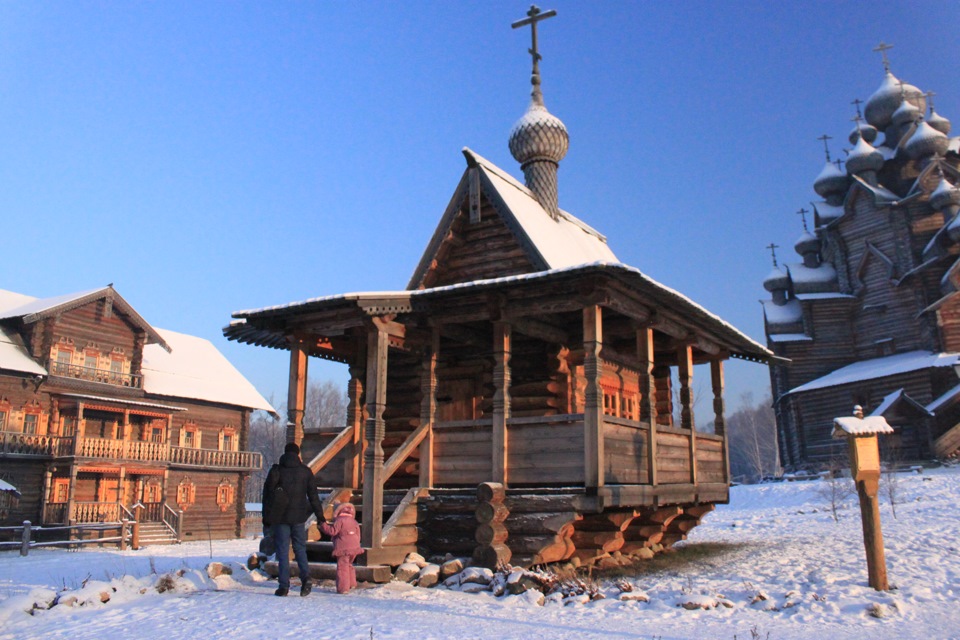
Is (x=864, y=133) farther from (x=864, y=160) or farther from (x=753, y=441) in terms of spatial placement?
(x=753, y=441)

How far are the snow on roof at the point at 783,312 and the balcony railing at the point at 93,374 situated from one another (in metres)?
31.8

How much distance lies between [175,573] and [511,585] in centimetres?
411

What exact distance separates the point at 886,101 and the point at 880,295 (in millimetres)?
13169

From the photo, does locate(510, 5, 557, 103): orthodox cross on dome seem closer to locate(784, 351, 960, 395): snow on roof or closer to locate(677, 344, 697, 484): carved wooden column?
locate(677, 344, 697, 484): carved wooden column

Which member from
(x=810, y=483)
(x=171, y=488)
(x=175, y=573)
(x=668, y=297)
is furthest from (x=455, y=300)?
(x=171, y=488)

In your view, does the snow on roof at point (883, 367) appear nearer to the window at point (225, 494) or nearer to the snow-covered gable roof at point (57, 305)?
the window at point (225, 494)

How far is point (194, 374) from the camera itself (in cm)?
3519

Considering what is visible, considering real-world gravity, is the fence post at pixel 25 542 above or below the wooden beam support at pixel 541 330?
below

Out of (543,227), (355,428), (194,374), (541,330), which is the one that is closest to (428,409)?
(355,428)

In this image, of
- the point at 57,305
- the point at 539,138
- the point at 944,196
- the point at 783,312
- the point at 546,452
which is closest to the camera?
the point at 546,452

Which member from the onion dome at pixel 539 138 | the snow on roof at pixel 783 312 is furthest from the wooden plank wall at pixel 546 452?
the snow on roof at pixel 783 312

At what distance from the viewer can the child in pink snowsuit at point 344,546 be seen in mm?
9203

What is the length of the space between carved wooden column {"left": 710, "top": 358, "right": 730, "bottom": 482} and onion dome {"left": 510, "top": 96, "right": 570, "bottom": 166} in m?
5.44

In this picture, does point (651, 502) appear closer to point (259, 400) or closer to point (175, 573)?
point (175, 573)
